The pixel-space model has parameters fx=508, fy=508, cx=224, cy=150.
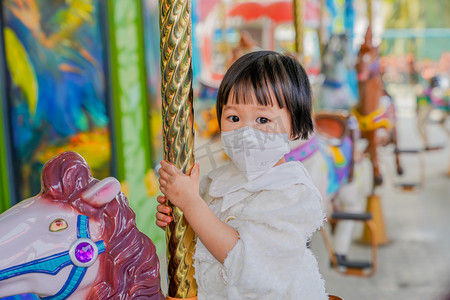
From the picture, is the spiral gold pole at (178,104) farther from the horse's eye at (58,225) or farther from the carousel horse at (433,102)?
the carousel horse at (433,102)

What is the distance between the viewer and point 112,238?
0.80 metres

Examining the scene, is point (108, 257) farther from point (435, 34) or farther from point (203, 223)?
point (435, 34)

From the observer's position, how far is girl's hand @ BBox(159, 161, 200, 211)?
851 millimetres

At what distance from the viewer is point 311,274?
951 millimetres

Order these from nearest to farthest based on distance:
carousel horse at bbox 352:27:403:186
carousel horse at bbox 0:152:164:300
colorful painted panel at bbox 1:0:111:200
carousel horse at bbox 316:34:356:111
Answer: carousel horse at bbox 0:152:164:300 → colorful painted panel at bbox 1:0:111:200 → carousel horse at bbox 352:27:403:186 → carousel horse at bbox 316:34:356:111

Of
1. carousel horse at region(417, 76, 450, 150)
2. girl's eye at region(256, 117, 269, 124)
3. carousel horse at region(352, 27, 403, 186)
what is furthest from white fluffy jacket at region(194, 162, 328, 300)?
carousel horse at region(417, 76, 450, 150)

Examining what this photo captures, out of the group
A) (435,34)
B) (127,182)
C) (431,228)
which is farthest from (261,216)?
(435,34)

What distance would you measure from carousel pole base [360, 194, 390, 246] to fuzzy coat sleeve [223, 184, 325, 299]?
2884mm

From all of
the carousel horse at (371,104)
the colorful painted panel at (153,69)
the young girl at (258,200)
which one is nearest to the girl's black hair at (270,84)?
the young girl at (258,200)

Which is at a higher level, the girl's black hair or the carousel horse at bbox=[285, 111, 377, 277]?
the girl's black hair

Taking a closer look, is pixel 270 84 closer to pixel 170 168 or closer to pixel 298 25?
pixel 170 168

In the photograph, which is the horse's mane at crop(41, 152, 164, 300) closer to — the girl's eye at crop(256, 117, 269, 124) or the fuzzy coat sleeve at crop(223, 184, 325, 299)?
the fuzzy coat sleeve at crop(223, 184, 325, 299)

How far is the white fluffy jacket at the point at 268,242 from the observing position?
876mm

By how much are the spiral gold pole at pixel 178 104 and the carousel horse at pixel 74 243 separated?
0.06 meters
